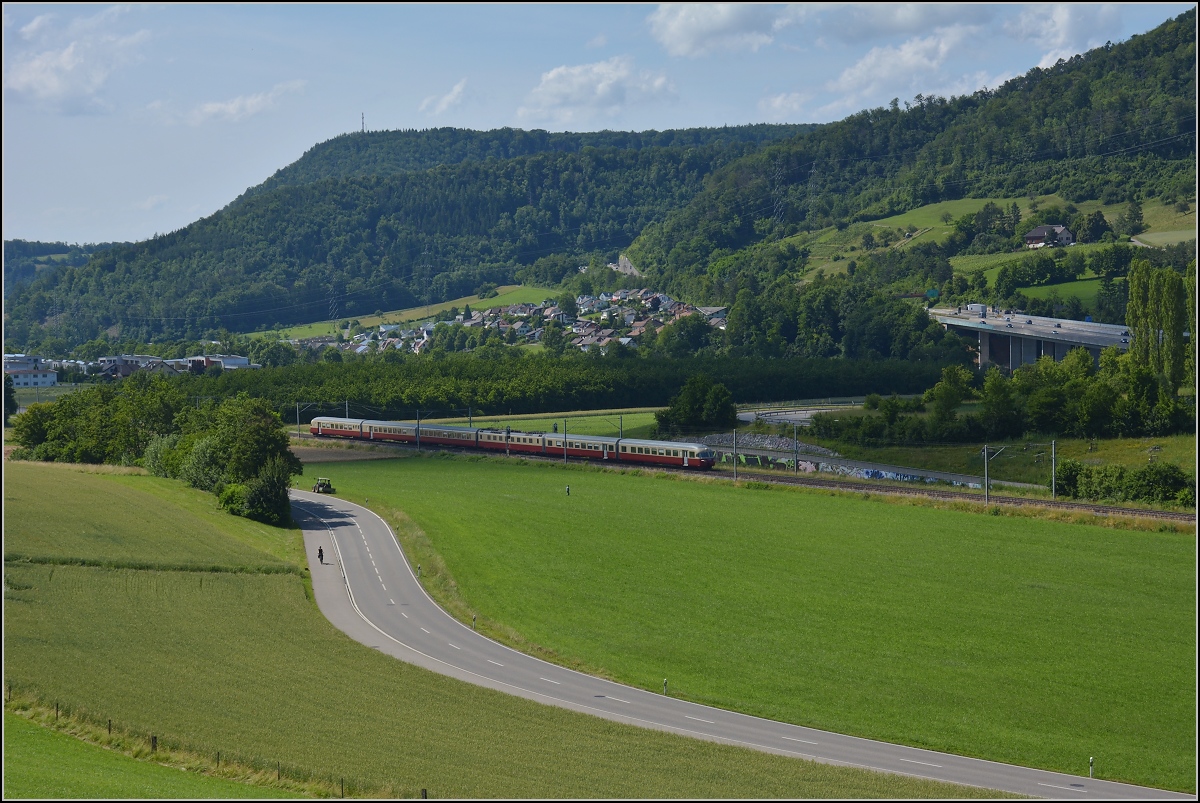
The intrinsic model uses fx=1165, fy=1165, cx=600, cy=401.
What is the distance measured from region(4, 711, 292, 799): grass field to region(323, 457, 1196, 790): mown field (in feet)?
44.8

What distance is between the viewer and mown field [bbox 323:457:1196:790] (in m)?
31.4

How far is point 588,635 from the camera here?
38219 millimetres

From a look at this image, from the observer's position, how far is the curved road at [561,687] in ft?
90.3

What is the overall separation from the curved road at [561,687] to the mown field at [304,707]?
1.27m

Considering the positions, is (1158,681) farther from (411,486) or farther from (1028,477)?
(411,486)

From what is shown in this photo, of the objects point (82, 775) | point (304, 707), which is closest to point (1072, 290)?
point (304, 707)

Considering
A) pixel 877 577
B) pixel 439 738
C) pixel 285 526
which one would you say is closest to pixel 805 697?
pixel 439 738

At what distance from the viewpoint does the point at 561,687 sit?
33094 mm

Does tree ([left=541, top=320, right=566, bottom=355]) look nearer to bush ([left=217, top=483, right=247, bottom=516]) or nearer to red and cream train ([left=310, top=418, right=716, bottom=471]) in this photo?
red and cream train ([left=310, top=418, right=716, bottom=471])

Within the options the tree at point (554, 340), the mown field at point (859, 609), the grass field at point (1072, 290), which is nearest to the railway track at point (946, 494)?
the mown field at point (859, 609)

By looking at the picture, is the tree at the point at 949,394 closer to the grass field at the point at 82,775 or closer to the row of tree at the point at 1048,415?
the row of tree at the point at 1048,415

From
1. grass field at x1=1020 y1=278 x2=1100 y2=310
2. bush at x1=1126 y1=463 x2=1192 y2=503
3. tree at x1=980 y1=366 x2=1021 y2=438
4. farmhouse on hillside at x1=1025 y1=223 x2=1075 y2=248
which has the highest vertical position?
farmhouse on hillside at x1=1025 y1=223 x2=1075 y2=248

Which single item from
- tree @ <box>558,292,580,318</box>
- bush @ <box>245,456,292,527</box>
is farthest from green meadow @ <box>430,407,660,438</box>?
tree @ <box>558,292,580,318</box>

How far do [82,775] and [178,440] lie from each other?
174 ft
